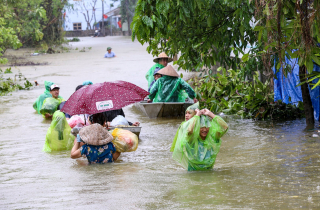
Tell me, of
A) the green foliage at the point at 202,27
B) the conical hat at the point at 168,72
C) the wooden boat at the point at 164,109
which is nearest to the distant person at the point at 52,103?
the wooden boat at the point at 164,109

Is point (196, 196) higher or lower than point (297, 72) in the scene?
lower

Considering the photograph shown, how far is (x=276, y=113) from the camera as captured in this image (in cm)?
979

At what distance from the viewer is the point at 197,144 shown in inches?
202

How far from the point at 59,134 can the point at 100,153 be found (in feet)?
5.62

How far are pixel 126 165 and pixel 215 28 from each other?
2.84 m

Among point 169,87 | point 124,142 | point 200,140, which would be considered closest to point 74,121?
point 124,142

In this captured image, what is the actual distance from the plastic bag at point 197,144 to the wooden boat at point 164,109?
212 inches

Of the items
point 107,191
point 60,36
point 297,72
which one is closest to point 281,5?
point 107,191

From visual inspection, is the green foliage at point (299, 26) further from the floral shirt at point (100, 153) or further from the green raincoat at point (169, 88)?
the green raincoat at point (169, 88)

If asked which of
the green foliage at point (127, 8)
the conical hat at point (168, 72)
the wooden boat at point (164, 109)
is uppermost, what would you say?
the green foliage at point (127, 8)

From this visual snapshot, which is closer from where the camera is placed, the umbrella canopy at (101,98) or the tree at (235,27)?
the tree at (235,27)

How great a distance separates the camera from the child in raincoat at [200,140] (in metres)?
5.04

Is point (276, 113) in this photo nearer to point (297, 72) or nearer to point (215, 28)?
point (297, 72)

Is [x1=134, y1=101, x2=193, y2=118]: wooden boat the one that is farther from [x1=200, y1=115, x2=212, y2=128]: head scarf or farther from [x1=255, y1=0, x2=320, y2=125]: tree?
[x1=255, y1=0, x2=320, y2=125]: tree
